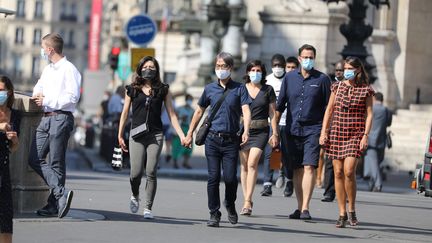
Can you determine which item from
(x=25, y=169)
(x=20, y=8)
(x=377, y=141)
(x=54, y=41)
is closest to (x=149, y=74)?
(x=54, y=41)

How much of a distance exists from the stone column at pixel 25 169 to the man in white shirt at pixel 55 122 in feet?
0.46

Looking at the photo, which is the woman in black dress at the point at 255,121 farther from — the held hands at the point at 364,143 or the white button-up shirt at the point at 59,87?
the white button-up shirt at the point at 59,87

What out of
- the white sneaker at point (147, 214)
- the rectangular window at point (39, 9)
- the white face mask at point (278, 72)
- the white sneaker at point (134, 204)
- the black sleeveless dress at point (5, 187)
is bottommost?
the white sneaker at point (147, 214)

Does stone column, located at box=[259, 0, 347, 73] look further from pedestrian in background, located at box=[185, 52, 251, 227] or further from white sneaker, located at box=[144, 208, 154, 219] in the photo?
white sneaker, located at box=[144, 208, 154, 219]

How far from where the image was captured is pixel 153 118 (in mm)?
17812

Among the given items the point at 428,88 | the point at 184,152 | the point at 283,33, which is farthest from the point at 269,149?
the point at 428,88

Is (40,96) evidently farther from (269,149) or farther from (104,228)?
(269,149)

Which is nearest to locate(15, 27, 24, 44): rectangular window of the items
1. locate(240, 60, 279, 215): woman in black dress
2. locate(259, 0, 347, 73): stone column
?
locate(259, 0, 347, 73): stone column

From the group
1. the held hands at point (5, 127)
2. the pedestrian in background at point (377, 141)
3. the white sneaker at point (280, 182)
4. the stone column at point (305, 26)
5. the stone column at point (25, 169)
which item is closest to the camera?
the held hands at point (5, 127)

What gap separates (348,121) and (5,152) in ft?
16.9

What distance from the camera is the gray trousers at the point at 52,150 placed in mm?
16938

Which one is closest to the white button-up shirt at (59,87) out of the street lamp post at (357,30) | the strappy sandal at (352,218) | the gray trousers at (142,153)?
the gray trousers at (142,153)

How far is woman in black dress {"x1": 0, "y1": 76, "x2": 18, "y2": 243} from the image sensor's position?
1357cm

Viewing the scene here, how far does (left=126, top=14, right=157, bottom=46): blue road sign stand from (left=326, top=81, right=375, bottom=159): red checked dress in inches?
662
